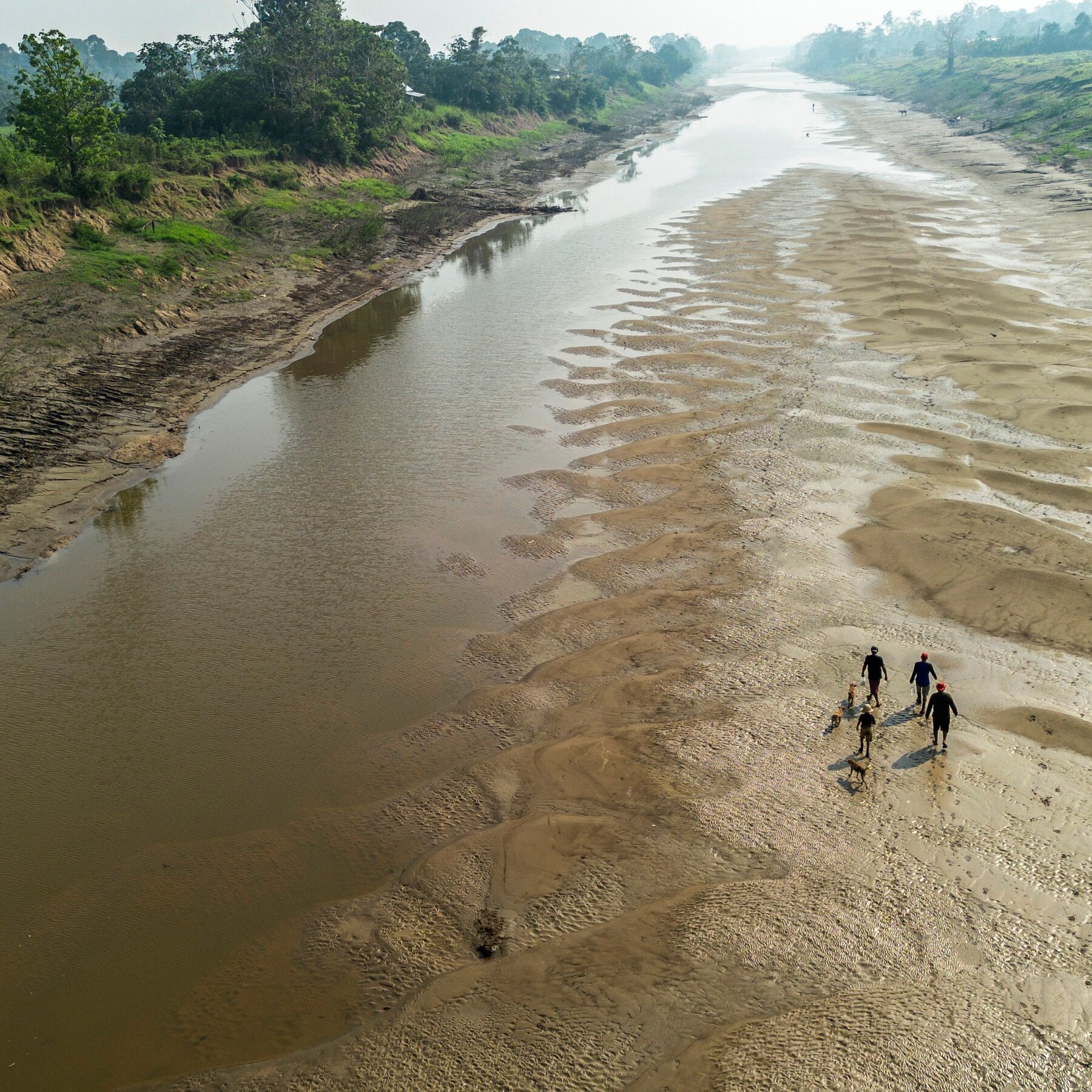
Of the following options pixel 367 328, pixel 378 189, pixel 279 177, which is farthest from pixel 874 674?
pixel 378 189

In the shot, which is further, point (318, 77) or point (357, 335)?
point (318, 77)

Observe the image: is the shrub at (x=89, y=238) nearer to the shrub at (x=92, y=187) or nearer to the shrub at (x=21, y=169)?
the shrub at (x=92, y=187)

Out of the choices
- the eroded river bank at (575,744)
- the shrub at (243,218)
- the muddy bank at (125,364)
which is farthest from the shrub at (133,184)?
the eroded river bank at (575,744)

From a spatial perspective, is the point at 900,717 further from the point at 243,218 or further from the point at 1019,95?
the point at 1019,95

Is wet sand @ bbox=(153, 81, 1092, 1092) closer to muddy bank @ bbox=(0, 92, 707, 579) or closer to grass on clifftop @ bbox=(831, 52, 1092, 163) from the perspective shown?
muddy bank @ bbox=(0, 92, 707, 579)

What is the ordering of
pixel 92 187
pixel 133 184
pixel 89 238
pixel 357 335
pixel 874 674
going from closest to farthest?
pixel 874 674
pixel 89 238
pixel 357 335
pixel 92 187
pixel 133 184
